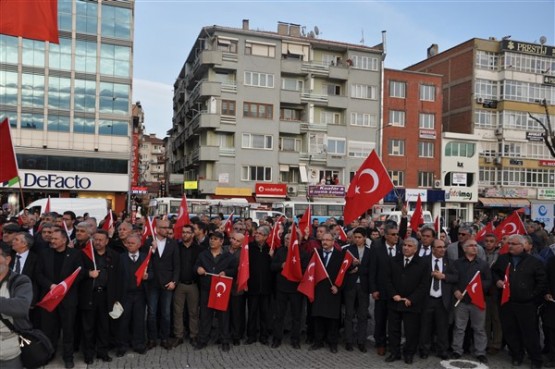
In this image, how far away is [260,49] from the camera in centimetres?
4578

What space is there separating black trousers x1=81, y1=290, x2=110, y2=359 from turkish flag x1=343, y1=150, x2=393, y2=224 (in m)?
5.45

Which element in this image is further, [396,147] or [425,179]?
[425,179]

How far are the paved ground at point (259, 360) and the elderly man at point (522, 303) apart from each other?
34 centimetres

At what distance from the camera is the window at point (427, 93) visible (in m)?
50.6

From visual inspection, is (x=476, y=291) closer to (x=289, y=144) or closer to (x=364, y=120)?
(x=289, y=144)

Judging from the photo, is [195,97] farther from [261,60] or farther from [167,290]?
[167,290]

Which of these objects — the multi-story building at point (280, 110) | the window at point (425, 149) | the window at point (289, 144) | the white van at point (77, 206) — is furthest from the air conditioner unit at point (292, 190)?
the white van at point (77, 206)

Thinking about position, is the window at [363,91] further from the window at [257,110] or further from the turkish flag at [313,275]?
the turkish flag at [313,275]

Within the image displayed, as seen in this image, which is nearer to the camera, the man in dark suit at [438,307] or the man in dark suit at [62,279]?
the man in dark suit at [62,279]

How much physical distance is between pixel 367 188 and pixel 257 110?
35352mm

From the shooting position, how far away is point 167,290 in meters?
8.34

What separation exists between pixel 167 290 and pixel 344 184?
39.9 metres

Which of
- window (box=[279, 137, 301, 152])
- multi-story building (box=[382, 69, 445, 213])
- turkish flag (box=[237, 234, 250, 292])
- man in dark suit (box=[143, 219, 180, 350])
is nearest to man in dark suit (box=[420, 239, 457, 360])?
turkish flag (box=[237, 234, 250, 292])

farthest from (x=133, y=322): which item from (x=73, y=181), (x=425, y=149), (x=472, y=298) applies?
(x=425, y=149)
